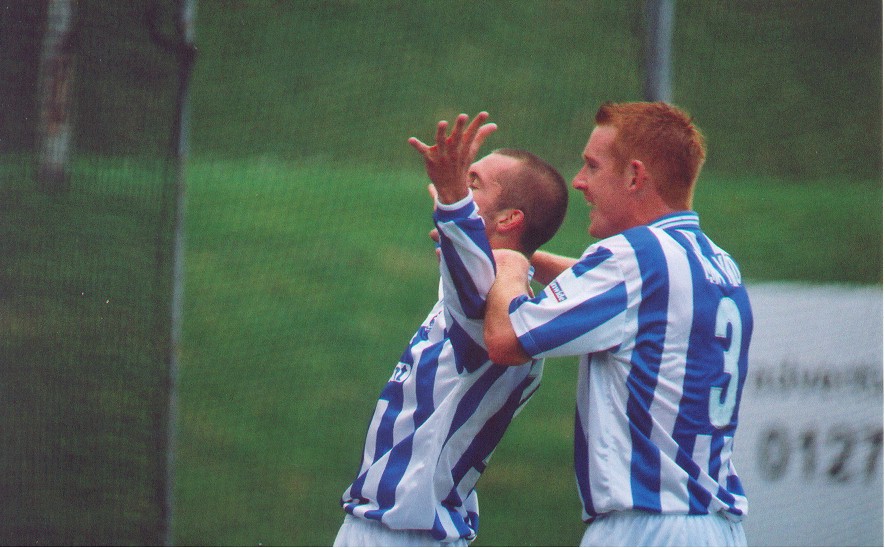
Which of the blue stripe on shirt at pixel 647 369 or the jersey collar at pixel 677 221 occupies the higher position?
the jersey collar at pixel 677 221

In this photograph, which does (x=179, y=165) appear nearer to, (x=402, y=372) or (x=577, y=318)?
(x=402, y=372)

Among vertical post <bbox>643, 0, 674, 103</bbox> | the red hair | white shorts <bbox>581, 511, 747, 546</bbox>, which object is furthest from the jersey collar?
vertical post <bbox>643, 0, 674, 103</bbox>

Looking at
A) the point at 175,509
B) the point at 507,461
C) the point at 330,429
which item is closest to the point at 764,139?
the point at 507,461

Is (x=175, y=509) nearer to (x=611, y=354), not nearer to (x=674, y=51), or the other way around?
(x=611, y=354)

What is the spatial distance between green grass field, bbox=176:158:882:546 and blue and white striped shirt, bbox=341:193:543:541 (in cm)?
131

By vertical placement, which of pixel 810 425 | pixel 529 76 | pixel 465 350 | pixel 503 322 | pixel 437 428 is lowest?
pixel 810 425

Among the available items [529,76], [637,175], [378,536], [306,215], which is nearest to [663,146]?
[637,175]

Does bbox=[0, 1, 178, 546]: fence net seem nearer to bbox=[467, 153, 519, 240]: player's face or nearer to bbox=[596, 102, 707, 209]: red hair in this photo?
bbox=[467, 153, 519, 240]: player's face

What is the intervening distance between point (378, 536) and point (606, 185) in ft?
3.07

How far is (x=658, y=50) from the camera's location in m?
3.52

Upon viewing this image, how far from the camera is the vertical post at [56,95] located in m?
3.21

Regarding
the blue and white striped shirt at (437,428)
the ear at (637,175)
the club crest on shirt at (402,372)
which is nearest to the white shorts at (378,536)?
the blue and white striped shirt at (437,428)

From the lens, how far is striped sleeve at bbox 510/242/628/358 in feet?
6.66

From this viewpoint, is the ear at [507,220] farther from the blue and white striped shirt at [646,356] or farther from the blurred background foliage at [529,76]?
the blurred background foliage at [529,76]
